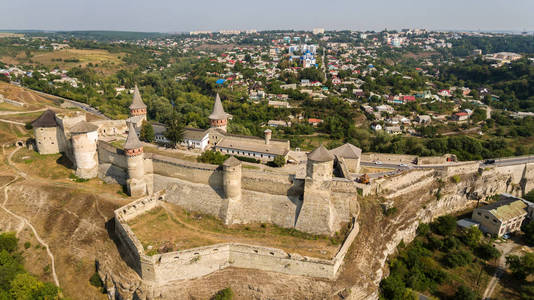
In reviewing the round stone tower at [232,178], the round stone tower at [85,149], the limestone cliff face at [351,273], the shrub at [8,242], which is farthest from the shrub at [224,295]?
the round stone tower at [85,149]

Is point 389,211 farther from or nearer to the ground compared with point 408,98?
nearer to the ground

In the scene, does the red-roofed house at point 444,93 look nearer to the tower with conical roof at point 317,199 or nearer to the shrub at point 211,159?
the tower with conical roof at point 317,199

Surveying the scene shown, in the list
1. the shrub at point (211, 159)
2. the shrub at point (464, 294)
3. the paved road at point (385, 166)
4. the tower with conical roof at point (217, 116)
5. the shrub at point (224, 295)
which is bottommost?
the shrub at point (464, 294)

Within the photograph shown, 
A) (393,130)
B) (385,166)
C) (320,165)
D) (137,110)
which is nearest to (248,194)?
(320,165)

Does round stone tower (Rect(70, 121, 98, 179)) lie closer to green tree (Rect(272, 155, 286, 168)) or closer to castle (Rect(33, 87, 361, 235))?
castle (Rect(33, 87, 361, 235))

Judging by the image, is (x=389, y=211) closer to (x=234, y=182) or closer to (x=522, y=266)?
(x=522, y=266)

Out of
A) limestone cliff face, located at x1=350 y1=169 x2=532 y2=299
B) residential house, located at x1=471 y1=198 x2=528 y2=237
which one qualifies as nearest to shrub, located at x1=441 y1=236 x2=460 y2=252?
limestone cliff face, located at x1=350 y1=169 x2=532 y2=299

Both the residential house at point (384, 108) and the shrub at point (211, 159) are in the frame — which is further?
the residential house at point (384, 108)
